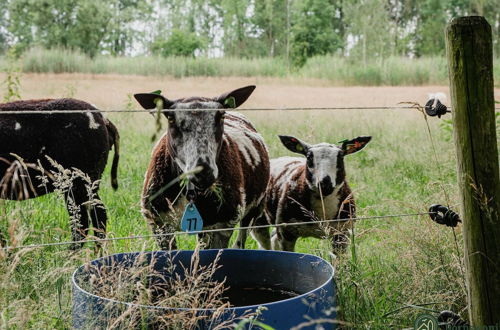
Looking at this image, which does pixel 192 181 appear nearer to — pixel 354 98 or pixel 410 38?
pixel 354 98

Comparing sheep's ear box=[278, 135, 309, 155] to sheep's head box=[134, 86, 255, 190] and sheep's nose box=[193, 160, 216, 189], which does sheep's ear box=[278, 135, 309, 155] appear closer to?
sheep's head box=[134, 86, 255, 190]

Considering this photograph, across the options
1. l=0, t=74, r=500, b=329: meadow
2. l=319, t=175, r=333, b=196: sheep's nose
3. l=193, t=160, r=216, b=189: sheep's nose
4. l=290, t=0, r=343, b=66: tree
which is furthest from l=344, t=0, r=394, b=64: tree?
l=193, t=160, r=216, b=189: sheep's nose

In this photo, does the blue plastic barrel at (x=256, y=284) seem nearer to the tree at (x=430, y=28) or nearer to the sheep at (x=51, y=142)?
the sheep at (x=51, y=142)

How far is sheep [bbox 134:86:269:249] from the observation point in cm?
360

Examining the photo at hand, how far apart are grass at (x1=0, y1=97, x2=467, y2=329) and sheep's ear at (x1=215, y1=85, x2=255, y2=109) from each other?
645mm

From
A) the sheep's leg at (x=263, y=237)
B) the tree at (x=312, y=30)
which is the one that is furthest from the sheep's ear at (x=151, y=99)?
the tree at (x=312, y=30)

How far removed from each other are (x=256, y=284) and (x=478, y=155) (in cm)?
131

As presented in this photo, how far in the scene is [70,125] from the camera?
4395mm

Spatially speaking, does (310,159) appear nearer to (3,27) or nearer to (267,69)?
(267,69)

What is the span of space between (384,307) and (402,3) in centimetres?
5478

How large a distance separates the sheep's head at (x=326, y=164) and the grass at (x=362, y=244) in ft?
0.88

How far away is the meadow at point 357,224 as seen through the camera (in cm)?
295

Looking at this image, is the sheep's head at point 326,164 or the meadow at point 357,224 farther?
the sheep's head at point 326,164

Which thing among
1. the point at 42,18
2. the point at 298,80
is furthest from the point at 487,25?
the point at 42,18
